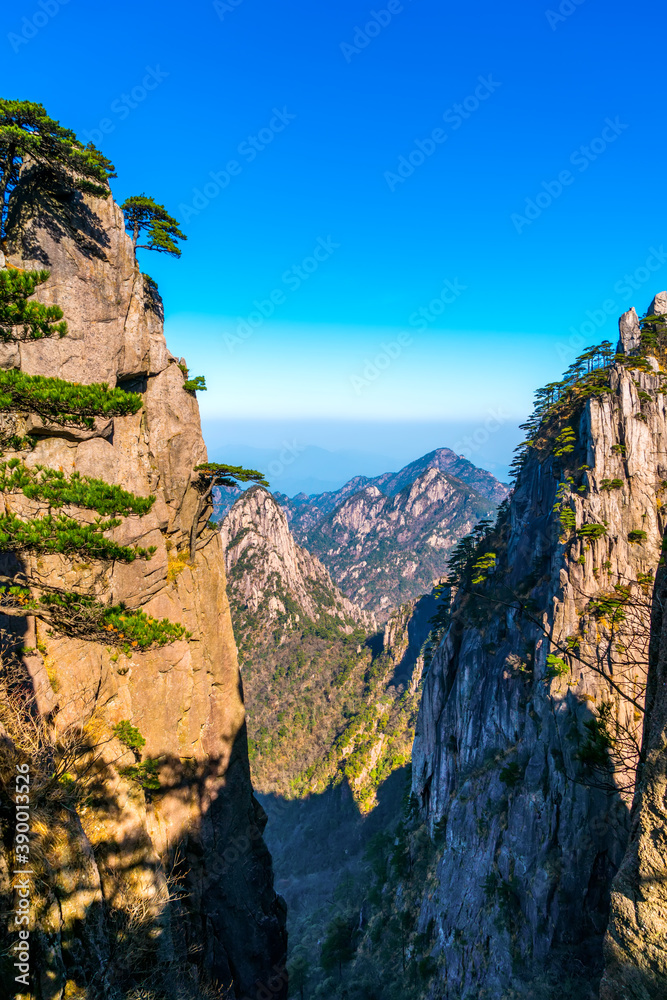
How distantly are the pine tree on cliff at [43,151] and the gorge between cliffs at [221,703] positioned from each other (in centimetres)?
74

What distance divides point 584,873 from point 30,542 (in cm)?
2985

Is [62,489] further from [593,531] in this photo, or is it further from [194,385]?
[593,531]

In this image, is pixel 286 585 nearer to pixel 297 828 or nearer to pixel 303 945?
pixel 297 828

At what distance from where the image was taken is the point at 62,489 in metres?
13.4

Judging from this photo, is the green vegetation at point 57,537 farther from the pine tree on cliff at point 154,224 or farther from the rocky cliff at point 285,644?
the rocky cliff at point 285,644

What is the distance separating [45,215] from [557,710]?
36.0m

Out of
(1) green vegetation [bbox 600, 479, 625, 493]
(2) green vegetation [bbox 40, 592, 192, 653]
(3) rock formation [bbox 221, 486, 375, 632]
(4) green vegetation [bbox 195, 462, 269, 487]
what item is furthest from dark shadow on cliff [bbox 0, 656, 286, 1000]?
(3) rock formation [bbox 221, 486, 375, 632]

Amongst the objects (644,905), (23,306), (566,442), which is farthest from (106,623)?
(566,442)

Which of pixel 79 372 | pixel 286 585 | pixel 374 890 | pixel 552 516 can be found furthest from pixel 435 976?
pixel 286 585

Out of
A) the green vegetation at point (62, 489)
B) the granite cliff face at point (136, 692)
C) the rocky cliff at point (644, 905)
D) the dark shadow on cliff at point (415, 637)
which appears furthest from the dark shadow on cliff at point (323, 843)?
the green vegetation at point (62, 489)

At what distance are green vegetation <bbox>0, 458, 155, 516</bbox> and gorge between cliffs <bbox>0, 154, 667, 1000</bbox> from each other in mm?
76

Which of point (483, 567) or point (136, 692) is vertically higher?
point (483, 567)

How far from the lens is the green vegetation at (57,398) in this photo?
12.3m

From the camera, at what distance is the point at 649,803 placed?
9031 millimetres
